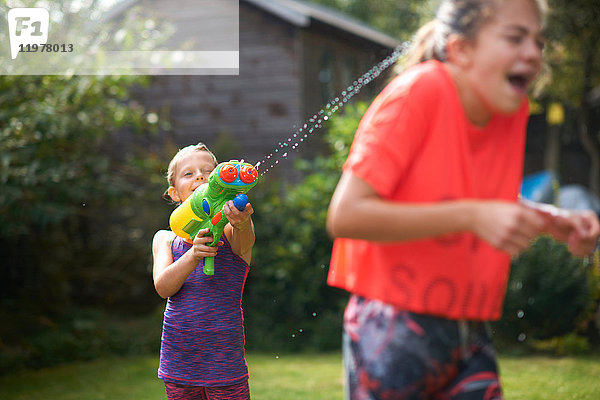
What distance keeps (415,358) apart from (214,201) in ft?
2.99

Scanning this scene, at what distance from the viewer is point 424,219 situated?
52.7 inches

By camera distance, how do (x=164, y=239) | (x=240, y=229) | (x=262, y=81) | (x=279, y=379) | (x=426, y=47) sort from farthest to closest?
(x=262, y=81) → (x=279, y=379) → (x=164, y=239) → (x=240, y=229) → (x=426, y=47)

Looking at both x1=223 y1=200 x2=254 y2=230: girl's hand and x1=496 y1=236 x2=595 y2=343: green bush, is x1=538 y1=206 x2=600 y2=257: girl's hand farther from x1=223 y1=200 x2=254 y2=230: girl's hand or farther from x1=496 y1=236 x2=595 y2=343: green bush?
x1=496 y1=236 x2=595 y2=343: green bush

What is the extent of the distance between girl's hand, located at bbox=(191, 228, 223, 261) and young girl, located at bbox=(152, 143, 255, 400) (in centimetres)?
6

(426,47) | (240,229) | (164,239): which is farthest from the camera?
(164,239)

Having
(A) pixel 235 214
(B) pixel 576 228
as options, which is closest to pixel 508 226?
(B) pixel 576 228

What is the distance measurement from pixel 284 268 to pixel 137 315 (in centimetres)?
232

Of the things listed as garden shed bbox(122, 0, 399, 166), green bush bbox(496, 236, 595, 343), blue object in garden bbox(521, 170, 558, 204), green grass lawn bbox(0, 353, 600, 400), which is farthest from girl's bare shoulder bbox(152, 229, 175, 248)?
blue object in garden bbox(521, 170, 558, 204)

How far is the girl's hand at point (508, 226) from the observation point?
1.25 metres

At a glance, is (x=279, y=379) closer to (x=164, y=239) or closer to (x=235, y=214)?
(x=164, y=239)

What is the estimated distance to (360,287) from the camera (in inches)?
58.5

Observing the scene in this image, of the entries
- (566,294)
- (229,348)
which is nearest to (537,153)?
(566,294)

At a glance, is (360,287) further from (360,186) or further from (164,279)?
(164,279)

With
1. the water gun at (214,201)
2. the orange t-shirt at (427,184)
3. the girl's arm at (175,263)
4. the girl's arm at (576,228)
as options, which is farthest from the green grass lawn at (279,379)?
the orange t-shirt at (427,184)
